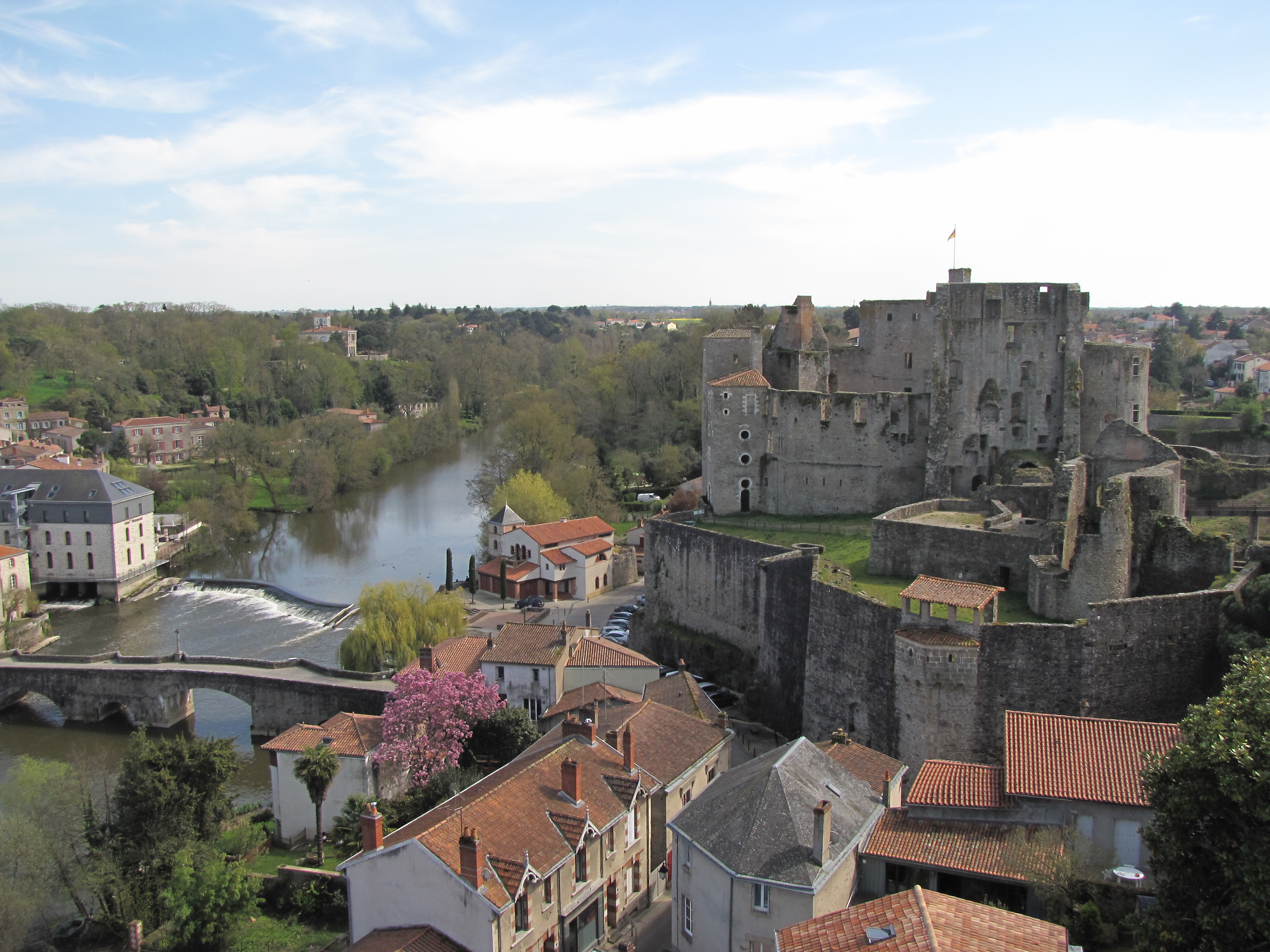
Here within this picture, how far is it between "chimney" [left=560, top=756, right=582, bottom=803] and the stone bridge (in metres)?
13.1

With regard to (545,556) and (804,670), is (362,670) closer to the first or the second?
(545,556)

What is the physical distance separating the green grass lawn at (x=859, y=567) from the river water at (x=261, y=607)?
15.4 m

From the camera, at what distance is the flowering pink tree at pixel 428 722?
22.5 meters

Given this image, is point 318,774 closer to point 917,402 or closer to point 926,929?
point 926,929

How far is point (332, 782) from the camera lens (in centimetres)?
2267

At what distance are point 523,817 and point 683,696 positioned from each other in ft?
25.6

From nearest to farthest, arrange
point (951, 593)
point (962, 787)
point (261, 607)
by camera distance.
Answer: point (962, 787)
point (951, 593)
point (261, 607)

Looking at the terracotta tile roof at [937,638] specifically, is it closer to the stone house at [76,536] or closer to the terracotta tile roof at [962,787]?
the terracotta tile roof at [962,787]

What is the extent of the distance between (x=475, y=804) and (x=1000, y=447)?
21.3 m

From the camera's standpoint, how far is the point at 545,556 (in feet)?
135

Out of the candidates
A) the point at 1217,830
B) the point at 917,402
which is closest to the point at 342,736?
the point at 1217,830

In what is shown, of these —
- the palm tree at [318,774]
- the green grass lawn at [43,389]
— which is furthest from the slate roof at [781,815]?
the green grass lawn at [43,389]

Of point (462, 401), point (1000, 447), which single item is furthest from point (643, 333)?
point (1000, 447)

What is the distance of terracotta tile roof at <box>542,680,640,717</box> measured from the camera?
2428 cm
